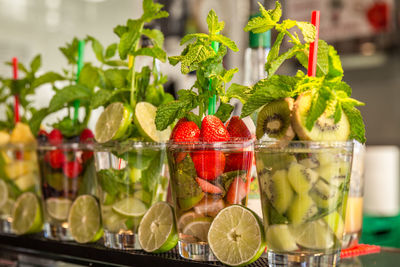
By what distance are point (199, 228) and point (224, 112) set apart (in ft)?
0.65

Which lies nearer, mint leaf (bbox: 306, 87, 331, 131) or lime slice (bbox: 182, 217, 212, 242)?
mint leaf (bbox: 306, 87, 331, 131)

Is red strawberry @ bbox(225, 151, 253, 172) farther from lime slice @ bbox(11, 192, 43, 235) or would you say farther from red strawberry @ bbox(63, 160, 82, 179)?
lime slice @ bbox(11, 192, 43, 235)

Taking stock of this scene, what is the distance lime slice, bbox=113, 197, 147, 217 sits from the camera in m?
0.96

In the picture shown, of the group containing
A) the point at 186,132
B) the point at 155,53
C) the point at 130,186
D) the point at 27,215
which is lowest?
the point at 27,215

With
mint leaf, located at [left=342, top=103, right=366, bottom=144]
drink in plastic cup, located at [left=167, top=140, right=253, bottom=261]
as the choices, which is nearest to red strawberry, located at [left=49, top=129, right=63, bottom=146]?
drink in plastic cup, located at [left=167, top=140, right=253, bottom=261]

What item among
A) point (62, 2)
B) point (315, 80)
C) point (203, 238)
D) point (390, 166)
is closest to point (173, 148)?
point (203, 238)

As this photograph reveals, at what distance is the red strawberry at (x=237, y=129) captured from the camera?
2.71ft

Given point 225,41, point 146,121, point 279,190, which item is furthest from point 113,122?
point 279,190

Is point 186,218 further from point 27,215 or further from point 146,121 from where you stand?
point 27,215

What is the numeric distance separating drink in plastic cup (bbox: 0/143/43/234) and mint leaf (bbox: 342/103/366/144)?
31.7 inches

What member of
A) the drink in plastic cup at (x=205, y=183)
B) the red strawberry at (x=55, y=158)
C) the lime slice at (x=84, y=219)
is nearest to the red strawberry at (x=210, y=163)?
the drink in plastic cup at (x=205, y=183)

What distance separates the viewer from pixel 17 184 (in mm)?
1292

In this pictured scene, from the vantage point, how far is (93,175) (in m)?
1.13

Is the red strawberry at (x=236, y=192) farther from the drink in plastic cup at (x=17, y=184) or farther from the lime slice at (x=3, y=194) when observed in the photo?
the lime slice at (x=3, y=194)
